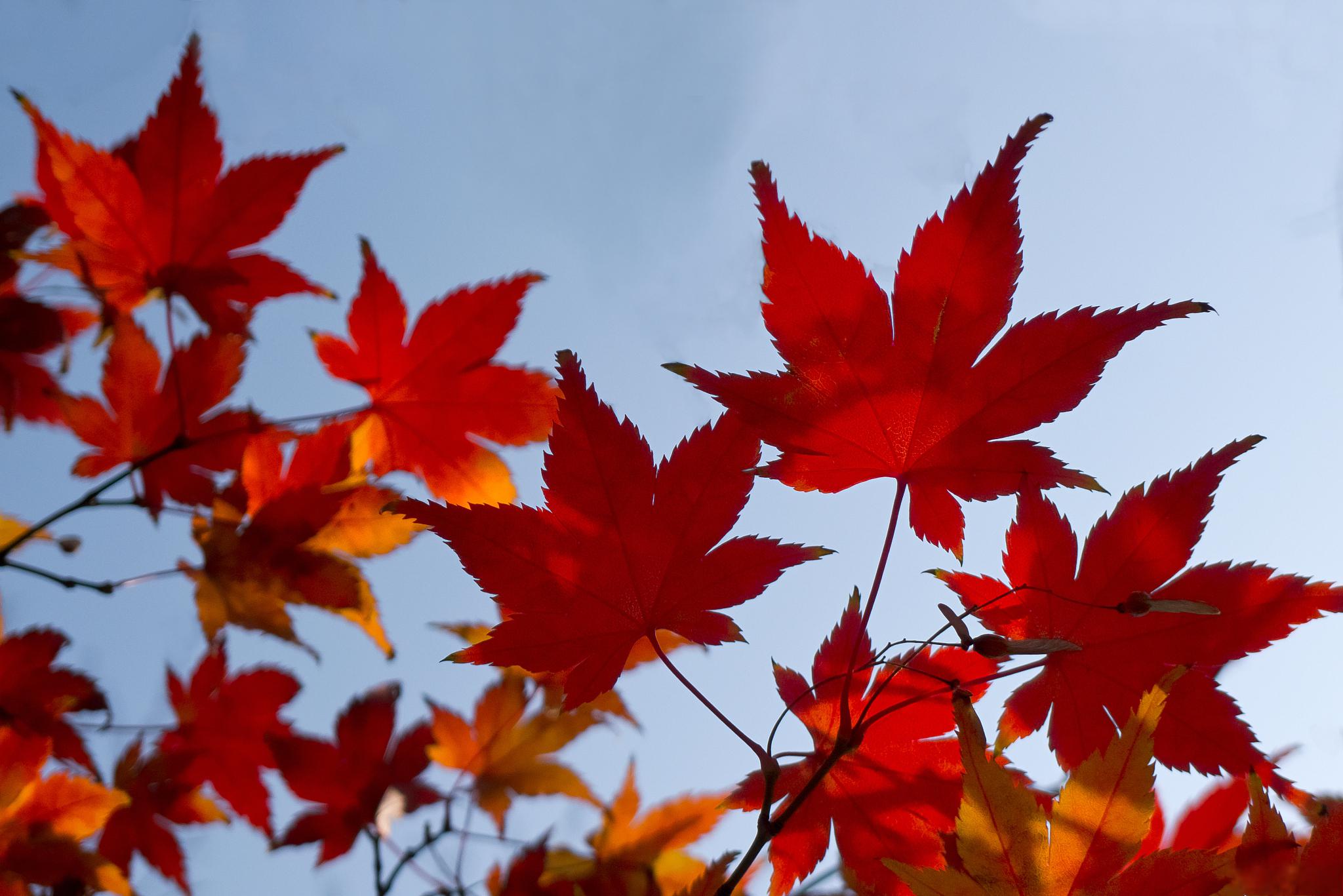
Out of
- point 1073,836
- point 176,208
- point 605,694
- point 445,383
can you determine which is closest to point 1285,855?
point 1073,836

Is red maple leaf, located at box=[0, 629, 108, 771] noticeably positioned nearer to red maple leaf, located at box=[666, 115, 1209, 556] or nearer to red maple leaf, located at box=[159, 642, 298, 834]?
red maple leaf, located at box=[159, 642, 298, 834]

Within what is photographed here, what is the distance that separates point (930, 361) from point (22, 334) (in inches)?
46.2

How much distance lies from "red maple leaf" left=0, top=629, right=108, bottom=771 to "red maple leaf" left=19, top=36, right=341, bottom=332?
46 cm

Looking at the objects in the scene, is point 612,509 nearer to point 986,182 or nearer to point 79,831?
point 986,182

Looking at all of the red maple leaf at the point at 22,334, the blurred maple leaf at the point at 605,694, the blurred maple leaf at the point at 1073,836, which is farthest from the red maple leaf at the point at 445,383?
the blurred maple leaf at the point at 1073,836

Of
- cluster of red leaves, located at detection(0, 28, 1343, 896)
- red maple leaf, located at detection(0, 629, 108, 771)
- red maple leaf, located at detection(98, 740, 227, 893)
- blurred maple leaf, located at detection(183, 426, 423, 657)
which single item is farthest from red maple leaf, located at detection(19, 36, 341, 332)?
red maple leaf, located at detection(98, 740, 227, 893)

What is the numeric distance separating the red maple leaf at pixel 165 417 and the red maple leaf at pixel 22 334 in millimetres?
89

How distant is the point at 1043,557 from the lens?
654 mm

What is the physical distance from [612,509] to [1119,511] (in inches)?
15.7

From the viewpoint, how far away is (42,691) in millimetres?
1062

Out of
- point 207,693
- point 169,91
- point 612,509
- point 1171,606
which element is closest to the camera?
point 1171,606

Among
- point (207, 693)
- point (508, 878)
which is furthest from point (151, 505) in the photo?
point (508, 878)

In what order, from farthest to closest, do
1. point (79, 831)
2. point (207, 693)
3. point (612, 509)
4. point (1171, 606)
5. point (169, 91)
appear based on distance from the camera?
point (207, 693) < point (79, 831) < point (169, 91) < point (612, 509) < point (1171, 606)

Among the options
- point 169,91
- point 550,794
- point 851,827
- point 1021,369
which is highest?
point 169,91
